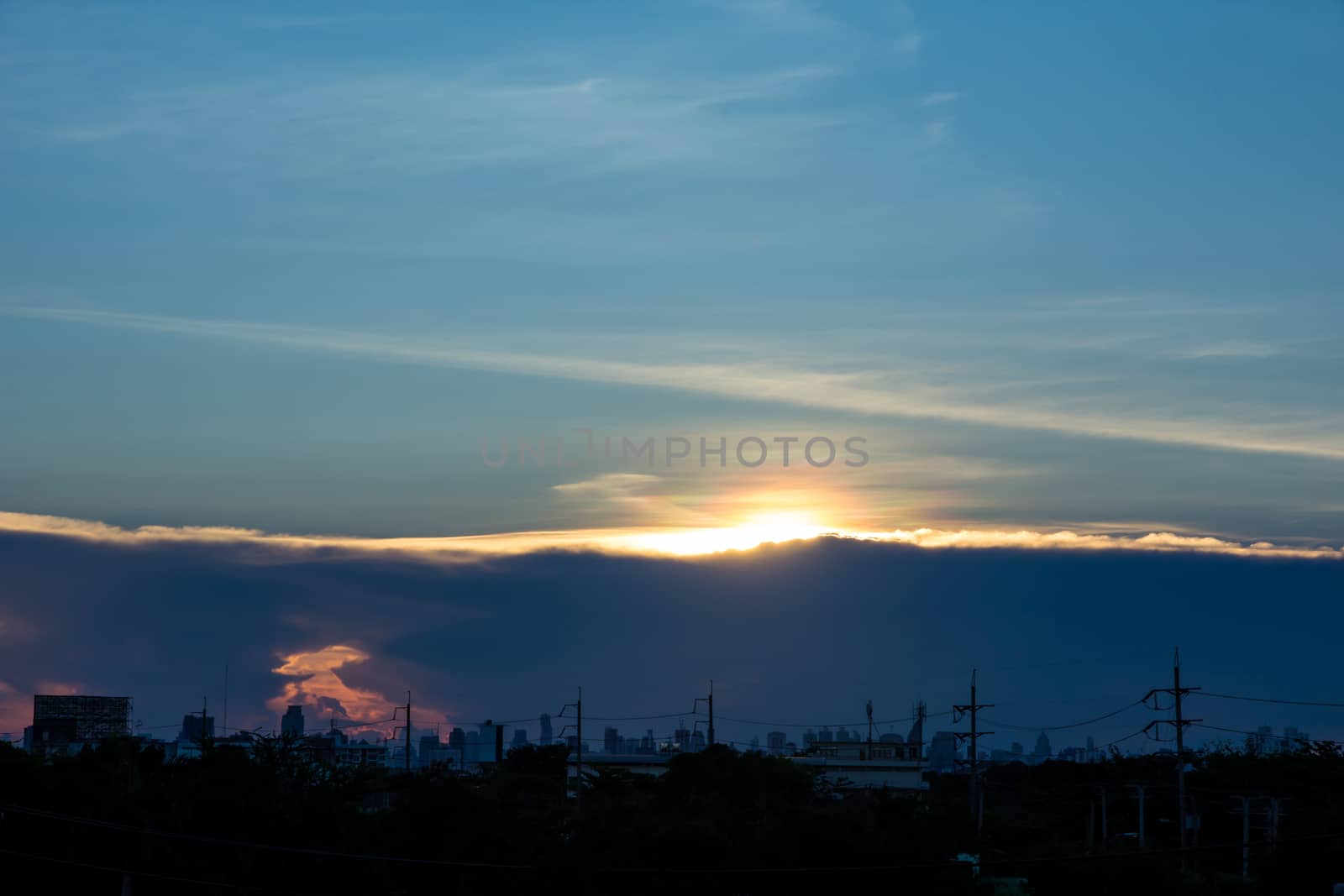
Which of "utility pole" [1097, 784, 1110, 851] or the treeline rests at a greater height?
the treeline

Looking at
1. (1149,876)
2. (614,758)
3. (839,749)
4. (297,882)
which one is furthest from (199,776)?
(839,749)

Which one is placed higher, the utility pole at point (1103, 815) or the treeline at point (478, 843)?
the treeline at point (478, 843)

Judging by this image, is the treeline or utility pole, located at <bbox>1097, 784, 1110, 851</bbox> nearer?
the treeline

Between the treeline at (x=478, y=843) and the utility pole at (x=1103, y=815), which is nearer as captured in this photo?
the treeline at (x=478, y=843)

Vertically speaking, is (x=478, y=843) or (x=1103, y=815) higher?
(x=478, y=843)

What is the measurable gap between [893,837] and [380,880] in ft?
70.9

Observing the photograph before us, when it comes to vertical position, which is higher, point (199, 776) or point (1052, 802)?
point (199, 776)

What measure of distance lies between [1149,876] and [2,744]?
62576mm

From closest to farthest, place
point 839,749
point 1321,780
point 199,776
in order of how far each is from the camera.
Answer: point 199,776 < point 1321,780 < point 839,749

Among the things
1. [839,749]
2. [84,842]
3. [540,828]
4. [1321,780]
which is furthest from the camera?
[839,749]

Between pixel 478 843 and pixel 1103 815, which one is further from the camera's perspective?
pixel 1103 815

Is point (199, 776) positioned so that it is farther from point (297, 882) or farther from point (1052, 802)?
point (1052, 802)

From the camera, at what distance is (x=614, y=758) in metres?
166

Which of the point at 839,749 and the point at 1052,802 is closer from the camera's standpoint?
the point at 1052,802
